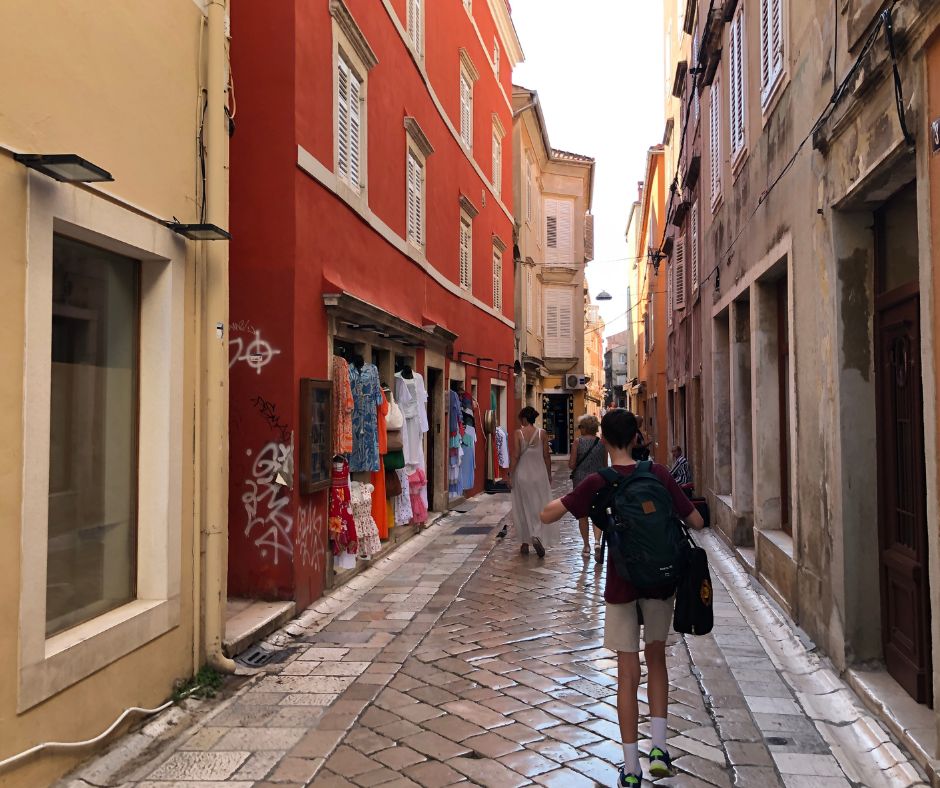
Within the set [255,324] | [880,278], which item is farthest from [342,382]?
[880,278]

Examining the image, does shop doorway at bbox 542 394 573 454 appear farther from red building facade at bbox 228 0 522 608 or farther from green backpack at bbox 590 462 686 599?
green backpack at bbox 590 462 686 599

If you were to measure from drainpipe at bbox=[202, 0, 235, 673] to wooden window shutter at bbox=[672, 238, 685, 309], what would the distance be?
492 inches

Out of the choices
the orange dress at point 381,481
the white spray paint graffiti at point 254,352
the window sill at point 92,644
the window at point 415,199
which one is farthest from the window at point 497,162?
the window sill at point 92,644

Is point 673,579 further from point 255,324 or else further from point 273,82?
point 273,82

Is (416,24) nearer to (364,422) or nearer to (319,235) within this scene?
(319,235)

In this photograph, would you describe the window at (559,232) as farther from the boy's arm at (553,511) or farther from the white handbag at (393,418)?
the boy's arm at (553,511)

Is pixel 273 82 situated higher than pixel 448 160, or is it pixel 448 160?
pixel 448 160

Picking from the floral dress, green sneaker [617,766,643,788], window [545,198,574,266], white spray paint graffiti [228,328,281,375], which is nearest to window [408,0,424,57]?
the floral dress

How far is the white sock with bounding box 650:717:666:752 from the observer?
3764mm

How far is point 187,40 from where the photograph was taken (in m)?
5.09

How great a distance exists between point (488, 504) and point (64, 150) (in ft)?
39.6

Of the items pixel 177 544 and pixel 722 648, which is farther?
pixel 722 648

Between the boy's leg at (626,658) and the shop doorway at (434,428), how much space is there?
943 cm

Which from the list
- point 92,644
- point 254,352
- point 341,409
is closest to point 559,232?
point 341,409
